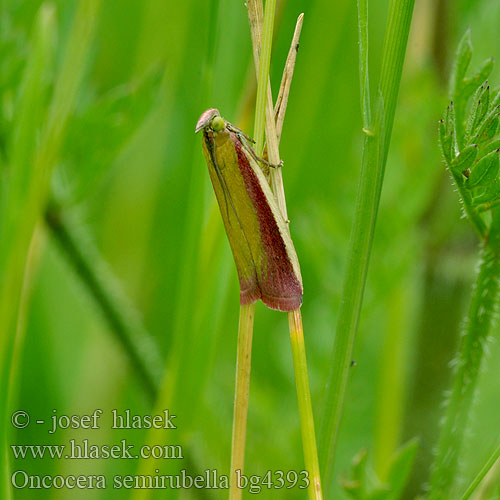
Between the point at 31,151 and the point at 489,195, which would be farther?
the point at 31,151

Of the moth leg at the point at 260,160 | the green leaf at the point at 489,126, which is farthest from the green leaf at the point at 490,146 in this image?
the moth leg at the point at 260,160

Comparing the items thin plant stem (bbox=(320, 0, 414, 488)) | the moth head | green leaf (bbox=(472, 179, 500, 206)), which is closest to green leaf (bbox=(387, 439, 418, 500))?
thin plant stem (bbox=(320, 0, 414, 488))

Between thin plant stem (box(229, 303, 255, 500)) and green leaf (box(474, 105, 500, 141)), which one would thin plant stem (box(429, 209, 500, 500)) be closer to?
green leaf (box(474, 105, 500, 141))

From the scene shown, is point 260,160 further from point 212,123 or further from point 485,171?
point 485,171

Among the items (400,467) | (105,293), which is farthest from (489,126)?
(105,293)

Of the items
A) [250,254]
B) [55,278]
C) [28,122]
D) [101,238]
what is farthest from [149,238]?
[250,254]

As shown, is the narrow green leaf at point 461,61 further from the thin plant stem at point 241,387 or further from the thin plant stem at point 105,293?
the thin plant stem at point 105,293

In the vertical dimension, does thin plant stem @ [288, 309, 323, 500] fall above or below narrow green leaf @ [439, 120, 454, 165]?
below
